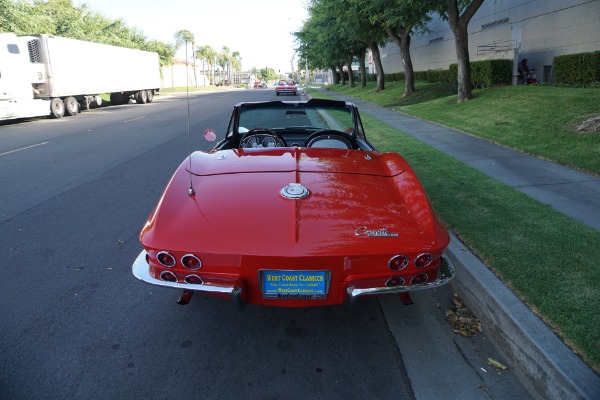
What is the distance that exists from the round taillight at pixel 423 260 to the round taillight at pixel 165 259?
146cm

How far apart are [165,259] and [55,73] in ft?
71.4

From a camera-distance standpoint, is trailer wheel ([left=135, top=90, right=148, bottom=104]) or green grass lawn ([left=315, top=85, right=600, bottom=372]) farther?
trailer wheel ([left=135, top=90, right=148, bottom=104])

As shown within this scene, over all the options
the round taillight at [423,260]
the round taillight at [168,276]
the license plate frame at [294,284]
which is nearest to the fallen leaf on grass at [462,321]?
the round taillight at [423,260]

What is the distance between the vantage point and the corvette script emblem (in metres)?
2.71

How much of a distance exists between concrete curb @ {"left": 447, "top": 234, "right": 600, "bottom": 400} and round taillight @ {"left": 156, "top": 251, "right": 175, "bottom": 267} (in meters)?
2.15

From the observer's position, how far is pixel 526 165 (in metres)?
7.54

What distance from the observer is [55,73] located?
20844mm

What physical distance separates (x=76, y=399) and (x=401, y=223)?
2.12 meters

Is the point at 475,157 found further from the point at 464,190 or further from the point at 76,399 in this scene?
the point at 76,399

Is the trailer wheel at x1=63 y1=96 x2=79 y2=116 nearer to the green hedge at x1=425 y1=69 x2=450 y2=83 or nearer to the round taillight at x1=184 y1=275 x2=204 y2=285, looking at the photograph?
the green hedge at x1=425 y1=69 x2=450 y2=83

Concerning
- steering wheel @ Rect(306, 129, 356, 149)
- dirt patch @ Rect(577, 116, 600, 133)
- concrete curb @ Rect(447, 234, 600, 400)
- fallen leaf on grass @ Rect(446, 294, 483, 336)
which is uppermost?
steering wheel @ Rect(306, 129, 356, 149)

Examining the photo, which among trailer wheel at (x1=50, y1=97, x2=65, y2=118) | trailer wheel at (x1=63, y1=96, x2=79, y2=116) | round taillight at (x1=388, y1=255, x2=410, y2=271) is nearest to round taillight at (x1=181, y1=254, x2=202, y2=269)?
round taillight at (x1=388, y1=255, x2=410, y2=271)

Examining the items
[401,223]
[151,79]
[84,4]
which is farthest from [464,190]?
[84,4]

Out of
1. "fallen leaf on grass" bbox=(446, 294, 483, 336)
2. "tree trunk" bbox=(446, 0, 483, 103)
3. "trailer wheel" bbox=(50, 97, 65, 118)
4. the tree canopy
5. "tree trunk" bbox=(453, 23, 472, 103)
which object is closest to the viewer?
"fallen leaf on grass" bbox=(446, 294, 483, 336)
